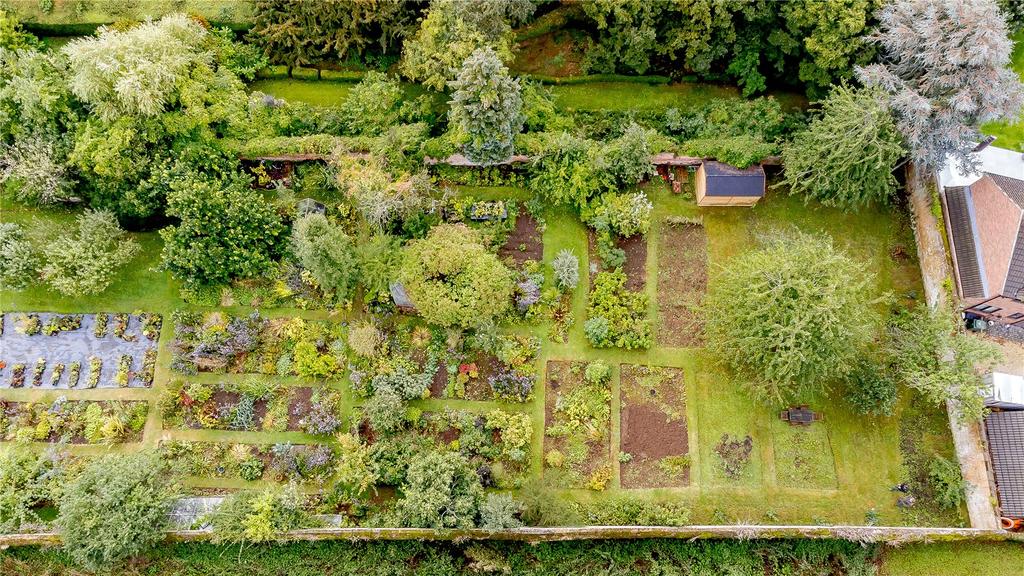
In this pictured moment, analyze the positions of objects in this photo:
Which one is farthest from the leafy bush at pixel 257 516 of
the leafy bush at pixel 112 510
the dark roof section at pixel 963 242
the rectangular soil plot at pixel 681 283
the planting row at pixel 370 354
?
the dark roof section at pixel 963 242

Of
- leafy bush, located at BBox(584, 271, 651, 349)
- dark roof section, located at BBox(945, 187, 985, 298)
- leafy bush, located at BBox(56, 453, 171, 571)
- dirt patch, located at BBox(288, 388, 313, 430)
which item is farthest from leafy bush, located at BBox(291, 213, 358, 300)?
dark roof section, located at BBox(945, 187, 985, 298)

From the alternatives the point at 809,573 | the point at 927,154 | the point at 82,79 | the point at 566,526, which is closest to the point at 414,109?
the point at 82,79

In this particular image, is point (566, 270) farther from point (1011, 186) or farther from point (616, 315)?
point (1011, 186)

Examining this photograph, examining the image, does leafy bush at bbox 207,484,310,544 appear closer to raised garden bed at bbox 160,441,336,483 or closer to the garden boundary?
the garden boundary

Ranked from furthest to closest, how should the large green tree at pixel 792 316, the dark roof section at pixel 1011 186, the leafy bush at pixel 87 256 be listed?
the leafy bush at pixel 87 256, the dark roof section at pixel 1011 186, the large green tree at pixel 792 316

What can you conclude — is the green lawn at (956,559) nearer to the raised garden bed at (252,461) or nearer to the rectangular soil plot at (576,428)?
the rectangular soil plot at (576,428)

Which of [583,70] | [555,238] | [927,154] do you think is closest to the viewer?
[927,154]

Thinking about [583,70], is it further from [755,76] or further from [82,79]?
[82,79]
